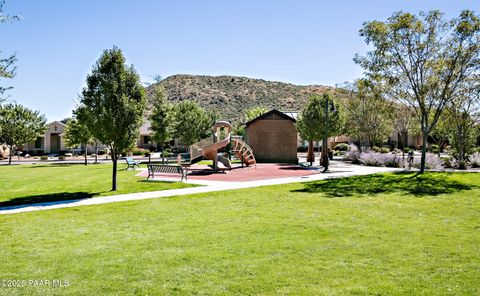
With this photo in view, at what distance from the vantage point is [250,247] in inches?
315

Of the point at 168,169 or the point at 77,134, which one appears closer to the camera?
the point at 168,169

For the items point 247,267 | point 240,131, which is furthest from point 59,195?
point 240,131

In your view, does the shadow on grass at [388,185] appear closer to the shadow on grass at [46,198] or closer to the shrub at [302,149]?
the shadow on grass at [46,198]

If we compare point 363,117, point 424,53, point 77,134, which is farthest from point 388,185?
point 77,134

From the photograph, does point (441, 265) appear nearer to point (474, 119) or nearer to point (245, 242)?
point (245, 242)

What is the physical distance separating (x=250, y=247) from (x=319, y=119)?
25.3 m

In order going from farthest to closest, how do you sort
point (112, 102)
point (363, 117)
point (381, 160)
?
point (363, 117)
point (381, 160)
point (112, 102)

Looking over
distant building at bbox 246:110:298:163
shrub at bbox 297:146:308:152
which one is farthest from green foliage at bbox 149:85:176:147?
shrub at bbox 297:146:308:152

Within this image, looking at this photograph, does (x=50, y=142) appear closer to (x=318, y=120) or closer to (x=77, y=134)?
(x=77, y=134)

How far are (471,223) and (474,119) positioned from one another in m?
26.0

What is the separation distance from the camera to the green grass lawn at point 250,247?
604 centimetres

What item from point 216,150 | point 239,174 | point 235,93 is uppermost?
point 235,93

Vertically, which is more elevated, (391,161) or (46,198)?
(391,161)

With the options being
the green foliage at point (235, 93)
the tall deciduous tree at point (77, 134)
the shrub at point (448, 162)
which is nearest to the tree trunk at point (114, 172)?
the tall deciduous tree at point (77, 134)
